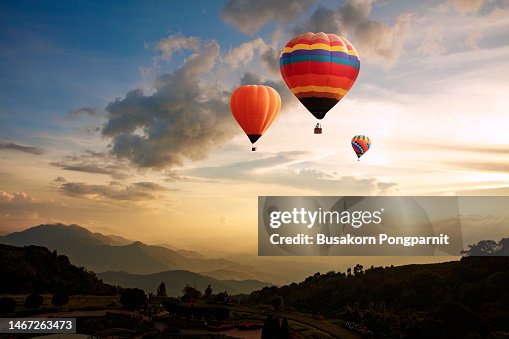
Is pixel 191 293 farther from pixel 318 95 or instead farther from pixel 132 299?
pixel 318 95

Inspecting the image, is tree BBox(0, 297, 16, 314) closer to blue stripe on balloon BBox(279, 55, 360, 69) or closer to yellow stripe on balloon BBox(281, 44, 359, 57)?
blue stripe on balloon BBox(279, 55, 360, 69)

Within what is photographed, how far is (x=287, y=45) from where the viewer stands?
55.8 meters

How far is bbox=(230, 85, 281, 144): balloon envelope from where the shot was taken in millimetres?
59781

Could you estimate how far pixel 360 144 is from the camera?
8181 centimetres

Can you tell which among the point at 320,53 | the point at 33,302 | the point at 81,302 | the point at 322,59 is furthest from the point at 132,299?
the point at 320,53

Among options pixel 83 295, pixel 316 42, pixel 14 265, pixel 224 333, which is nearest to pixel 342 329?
pixel 224 333

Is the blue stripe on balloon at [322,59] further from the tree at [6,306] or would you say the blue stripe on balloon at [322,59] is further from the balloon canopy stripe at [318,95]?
the tree at [6,306]

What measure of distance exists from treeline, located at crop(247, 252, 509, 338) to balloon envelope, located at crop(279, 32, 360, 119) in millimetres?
27163

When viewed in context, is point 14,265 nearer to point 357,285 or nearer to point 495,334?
point 357,285

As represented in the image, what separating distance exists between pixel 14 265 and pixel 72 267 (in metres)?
14.4

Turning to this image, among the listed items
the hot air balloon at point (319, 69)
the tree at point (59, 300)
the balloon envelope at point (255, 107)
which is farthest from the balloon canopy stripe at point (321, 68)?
the tree at point (59, 300)

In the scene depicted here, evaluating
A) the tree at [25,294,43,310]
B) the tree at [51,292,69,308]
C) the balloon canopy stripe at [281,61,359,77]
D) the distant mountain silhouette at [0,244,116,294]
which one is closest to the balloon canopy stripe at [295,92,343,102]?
the balloon canopy stripe at [281,61,359,77]

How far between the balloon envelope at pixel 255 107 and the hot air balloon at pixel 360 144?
2462 centimetres

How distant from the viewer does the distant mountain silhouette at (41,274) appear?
84.2m
